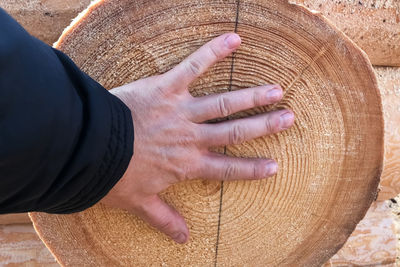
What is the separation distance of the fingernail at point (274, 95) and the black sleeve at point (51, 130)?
1.34 feet

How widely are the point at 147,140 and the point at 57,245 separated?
59cm

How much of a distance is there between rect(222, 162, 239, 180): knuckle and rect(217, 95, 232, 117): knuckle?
0.17 metres

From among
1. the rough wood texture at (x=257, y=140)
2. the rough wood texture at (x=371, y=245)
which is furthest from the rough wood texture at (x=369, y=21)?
the rough wood texture at (x=371, y=245)

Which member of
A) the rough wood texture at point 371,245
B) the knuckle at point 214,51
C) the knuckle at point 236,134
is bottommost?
the rough wood texture at point 371,245

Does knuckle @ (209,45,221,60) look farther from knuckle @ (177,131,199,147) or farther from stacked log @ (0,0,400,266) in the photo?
stacked log @ (0,0,400,266)

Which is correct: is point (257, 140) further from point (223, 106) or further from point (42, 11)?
point (42, 11)

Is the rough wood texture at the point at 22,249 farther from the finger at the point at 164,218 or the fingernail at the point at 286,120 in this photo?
the fingernail at the point at 286,120

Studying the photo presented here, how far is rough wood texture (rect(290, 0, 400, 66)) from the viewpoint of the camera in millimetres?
1674

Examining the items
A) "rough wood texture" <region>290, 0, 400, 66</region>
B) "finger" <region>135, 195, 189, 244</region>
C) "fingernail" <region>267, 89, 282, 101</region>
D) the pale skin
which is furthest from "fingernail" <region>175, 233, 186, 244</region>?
"rough wood texture" <region>290, 0, 400, 66</region>

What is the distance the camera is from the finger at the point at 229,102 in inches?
47.6

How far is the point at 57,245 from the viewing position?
4.90 ft

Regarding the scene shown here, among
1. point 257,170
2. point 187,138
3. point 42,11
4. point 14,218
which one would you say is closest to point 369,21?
point 257,170

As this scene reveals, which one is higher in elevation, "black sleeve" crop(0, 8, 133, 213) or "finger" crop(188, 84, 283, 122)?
"finger" crop(188, 84, 283, 122)

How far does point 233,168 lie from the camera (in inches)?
51.6
